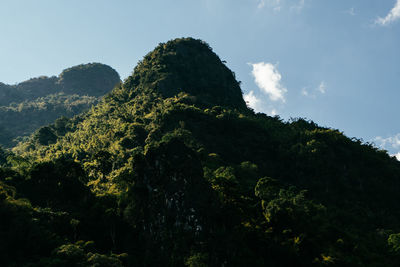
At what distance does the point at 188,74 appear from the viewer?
458 ft

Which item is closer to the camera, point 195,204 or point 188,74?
point 195,204

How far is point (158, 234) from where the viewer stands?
4625 cm

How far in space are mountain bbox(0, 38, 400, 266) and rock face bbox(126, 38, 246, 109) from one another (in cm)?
3595

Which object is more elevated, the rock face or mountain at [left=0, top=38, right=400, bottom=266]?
the rock face

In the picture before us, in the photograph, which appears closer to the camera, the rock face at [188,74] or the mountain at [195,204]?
the mountain at [195,204]

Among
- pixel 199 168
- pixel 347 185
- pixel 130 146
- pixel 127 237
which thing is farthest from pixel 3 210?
pixel 347 185

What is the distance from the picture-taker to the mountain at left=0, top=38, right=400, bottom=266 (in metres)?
41.9

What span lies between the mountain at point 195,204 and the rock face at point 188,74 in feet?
118

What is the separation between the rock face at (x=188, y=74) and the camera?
127062 millimetres

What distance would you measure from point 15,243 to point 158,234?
17799mm

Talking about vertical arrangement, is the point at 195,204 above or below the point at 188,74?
below

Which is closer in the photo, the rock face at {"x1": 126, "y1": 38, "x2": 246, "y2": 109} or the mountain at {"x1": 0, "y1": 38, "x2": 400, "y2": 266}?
the mountain at {"x1": 0, "y1": 38, "x2": 400, "y2": 266}

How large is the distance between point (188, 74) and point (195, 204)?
9967 cm

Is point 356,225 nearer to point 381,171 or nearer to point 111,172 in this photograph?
point 381,171
